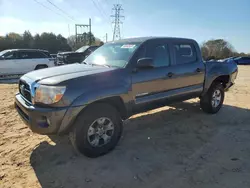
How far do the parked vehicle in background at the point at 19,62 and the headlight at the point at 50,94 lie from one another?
11.5 m

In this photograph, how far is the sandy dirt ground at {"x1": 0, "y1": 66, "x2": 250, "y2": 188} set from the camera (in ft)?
10.9

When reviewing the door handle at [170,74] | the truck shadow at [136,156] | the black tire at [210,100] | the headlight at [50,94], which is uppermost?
the door handle at [170,74]

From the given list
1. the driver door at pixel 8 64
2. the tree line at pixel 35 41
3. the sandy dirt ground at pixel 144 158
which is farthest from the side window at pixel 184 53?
the tree line at pixel 35 41

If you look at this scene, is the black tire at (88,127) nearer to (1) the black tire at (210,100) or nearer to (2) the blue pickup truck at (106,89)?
(2) the blue pickup truck at (106,89)

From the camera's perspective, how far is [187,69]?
17.8ft

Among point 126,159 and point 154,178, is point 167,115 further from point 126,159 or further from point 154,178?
point 154,178

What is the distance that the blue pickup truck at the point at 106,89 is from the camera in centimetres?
354

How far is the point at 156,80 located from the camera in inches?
184

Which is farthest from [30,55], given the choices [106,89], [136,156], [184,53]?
[136,156]

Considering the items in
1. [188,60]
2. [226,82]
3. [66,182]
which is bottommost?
[66,182]

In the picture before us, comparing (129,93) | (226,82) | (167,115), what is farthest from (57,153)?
(226,82)

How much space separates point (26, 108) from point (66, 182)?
1237 mm

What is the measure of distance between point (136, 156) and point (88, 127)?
92cm

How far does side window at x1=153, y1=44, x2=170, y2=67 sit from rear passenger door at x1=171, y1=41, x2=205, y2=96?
19 cm
